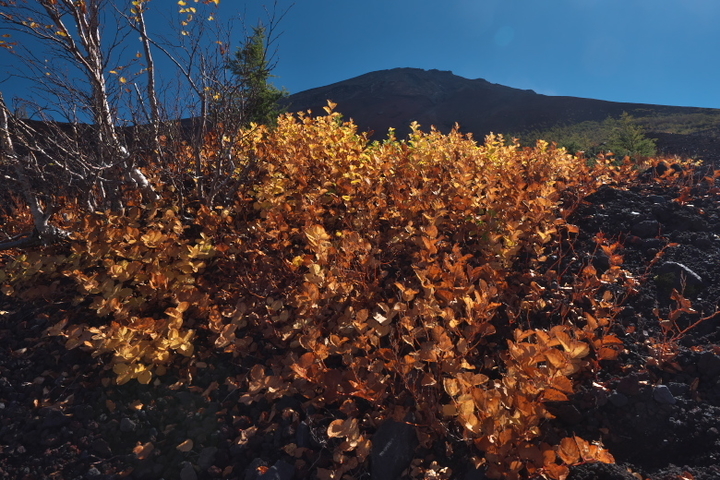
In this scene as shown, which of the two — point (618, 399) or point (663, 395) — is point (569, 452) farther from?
point (663, 395)

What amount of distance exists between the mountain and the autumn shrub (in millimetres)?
19199

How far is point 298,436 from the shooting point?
188 cm

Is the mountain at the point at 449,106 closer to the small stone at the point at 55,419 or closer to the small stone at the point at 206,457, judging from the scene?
the small stone at the point at 55,419

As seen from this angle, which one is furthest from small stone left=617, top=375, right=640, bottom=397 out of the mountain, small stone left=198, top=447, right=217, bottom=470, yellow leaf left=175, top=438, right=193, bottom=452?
the mountain

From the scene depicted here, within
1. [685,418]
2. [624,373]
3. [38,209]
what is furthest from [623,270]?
[38,209]

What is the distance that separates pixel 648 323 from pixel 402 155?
8.51 ft

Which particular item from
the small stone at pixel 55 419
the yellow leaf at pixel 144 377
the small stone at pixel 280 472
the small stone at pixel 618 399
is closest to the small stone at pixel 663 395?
the small stone at pixel 618 399

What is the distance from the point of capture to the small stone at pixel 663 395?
1.74 meters

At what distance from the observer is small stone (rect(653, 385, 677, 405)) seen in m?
1.74

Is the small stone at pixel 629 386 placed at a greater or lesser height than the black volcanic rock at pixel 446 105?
lesser

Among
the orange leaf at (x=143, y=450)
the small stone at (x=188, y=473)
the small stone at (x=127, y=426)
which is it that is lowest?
the small stone at (x=188, y=473)

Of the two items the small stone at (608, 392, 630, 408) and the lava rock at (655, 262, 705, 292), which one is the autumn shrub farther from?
the lava rock at (655, 262, 705, 292)

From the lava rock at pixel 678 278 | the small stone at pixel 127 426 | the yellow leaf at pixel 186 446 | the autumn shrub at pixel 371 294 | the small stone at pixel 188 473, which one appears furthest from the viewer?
the lava rock at pixel 678 278

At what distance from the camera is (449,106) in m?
42.0
